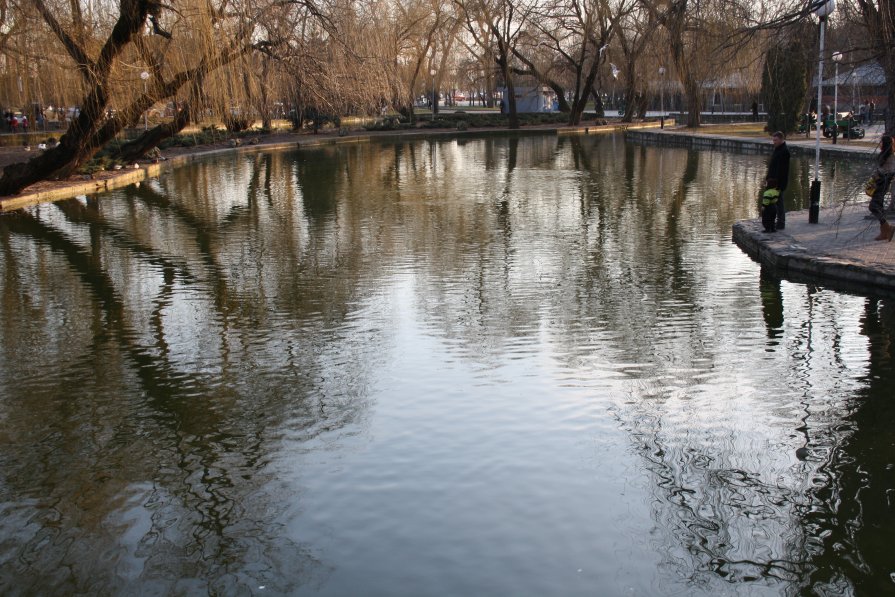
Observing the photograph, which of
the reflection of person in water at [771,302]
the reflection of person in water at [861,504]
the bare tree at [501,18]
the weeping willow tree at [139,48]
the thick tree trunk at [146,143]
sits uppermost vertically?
the bare tree at [501,18]

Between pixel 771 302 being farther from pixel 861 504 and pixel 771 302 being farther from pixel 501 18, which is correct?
pixel 501 18

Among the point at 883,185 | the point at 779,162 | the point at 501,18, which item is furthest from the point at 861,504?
the point at 501,18

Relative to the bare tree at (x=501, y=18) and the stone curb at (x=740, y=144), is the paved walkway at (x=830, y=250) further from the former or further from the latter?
the bare tree at (x=501, y=18)

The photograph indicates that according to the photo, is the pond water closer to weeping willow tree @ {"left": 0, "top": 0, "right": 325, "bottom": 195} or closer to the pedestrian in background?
the pedestrian in background

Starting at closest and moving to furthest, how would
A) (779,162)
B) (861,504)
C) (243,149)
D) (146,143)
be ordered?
(861,504) < (779,162) < (146,143) < (243,149)

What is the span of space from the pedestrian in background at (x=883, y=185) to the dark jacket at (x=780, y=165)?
1.17 meters

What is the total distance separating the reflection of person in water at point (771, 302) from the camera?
951 centimetres

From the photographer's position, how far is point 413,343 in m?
9.21

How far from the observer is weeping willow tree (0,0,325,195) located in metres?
19.5

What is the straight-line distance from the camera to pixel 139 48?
68.9 ft

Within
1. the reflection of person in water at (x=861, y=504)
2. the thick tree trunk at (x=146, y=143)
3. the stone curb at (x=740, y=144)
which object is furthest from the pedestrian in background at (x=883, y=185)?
the thick tree trunk at (x=146, y=143)

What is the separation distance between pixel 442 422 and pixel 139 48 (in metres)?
17.1

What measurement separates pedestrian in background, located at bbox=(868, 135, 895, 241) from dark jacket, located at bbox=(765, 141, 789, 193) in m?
1.17

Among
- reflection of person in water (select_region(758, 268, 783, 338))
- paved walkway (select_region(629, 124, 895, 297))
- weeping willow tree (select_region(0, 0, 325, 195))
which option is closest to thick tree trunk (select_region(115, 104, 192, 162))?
weeping willow tree (select_region(0, 0, 325, 195))
